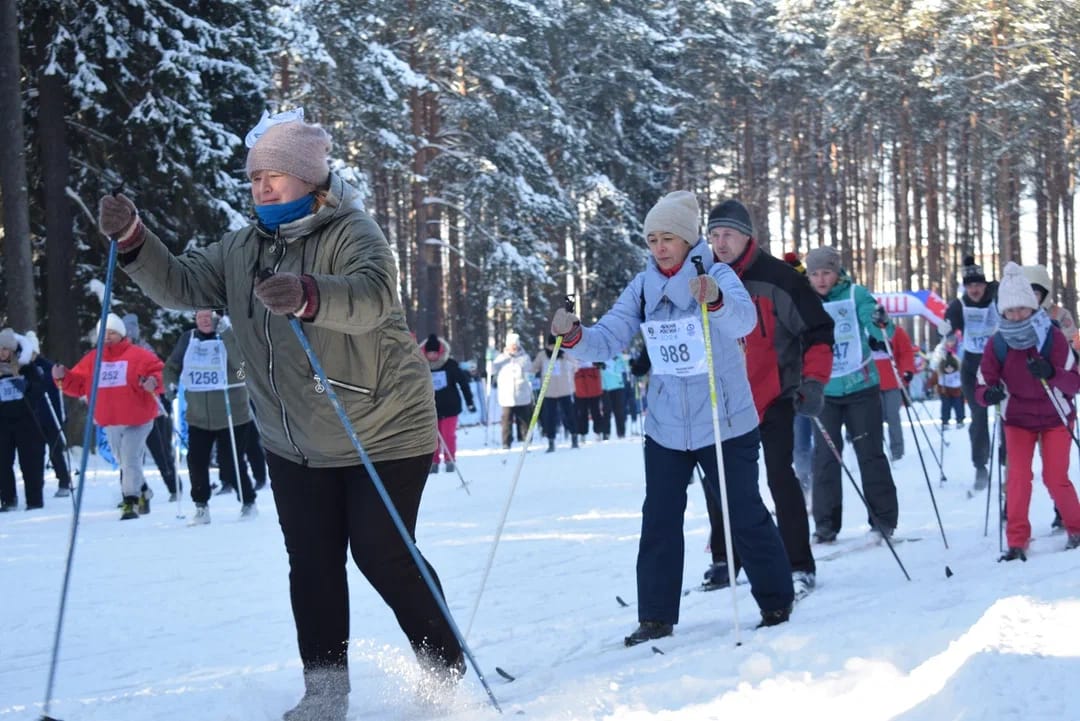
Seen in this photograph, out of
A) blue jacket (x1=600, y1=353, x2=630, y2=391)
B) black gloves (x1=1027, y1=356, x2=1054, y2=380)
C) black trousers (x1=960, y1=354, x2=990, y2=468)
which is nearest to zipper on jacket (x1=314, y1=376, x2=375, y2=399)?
black gloves (x1=1027, y1=356, x2=1054, y2=380)

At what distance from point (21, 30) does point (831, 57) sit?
28.0 m

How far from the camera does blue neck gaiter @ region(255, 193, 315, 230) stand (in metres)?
3.98

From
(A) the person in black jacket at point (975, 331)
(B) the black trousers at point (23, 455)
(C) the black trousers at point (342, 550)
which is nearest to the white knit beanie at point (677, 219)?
(C) the black trousers at point (342, 550)

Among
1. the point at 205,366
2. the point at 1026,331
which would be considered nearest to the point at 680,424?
the point at 1026,331

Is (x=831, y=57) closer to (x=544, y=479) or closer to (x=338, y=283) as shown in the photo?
(x=544, y=479)

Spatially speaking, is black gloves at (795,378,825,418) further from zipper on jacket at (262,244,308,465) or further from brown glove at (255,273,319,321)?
brown glove at (255,273,319,321)

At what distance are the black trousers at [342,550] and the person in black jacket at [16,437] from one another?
32.1 ft

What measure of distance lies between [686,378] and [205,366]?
282 inches

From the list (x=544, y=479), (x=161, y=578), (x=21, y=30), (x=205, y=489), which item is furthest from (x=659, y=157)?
(x=161, y=578)

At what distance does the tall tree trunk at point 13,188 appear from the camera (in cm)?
1808

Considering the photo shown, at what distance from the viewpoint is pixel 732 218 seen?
20.9 feet

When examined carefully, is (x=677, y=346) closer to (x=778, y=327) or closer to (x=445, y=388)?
(x=778, y=327)

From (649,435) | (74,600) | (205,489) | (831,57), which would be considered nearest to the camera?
(649,435)

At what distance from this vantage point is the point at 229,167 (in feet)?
72.2
